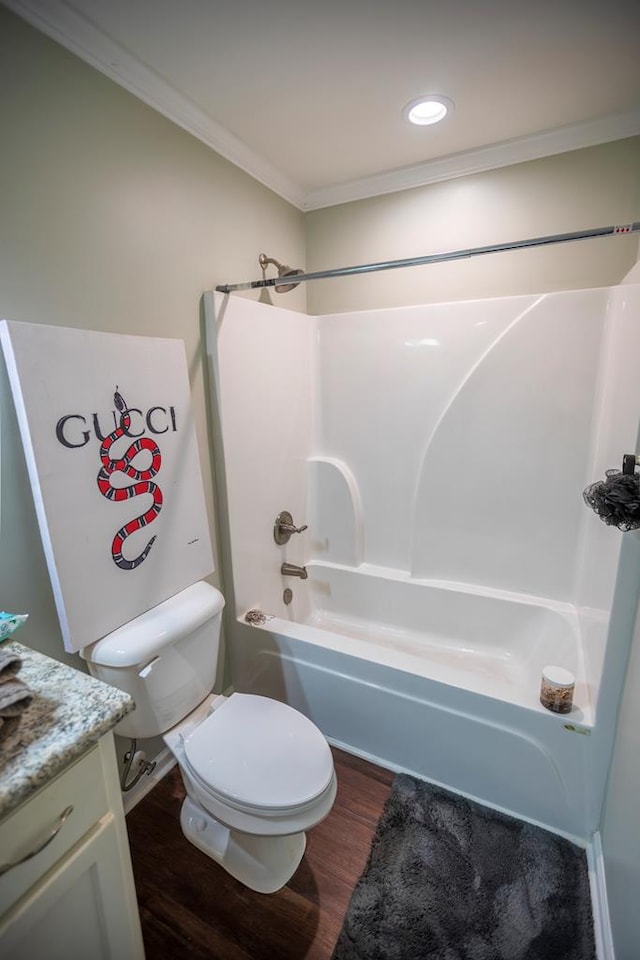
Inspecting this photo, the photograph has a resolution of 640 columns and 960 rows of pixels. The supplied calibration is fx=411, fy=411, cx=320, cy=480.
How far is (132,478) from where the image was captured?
132cm

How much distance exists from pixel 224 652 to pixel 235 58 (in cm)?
217

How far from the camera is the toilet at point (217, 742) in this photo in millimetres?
1098

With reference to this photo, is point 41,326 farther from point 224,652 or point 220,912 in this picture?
point 220,912

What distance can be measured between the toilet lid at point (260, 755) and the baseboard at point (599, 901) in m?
0.84

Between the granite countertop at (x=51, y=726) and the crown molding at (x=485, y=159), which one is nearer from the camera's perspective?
the granite countertop at (x=51, y=726)

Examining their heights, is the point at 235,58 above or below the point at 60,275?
above

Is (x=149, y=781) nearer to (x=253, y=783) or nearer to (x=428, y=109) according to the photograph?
(x=253, y=783)

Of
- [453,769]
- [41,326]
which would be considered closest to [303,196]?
[41,326]

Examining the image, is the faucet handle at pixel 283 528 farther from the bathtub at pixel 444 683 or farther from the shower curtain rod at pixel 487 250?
the shower curtain rod at pixel 487 250

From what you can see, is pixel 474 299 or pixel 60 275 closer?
pixel 60 275

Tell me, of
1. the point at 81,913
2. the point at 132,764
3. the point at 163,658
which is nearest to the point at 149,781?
the point at 132,764

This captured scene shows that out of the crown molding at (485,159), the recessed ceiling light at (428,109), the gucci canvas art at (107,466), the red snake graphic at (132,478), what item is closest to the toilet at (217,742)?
the gucci canvas art at (107,466)

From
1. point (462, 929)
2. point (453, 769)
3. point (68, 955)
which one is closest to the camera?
point (68, 955)

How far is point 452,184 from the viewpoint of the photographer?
1852 mm
